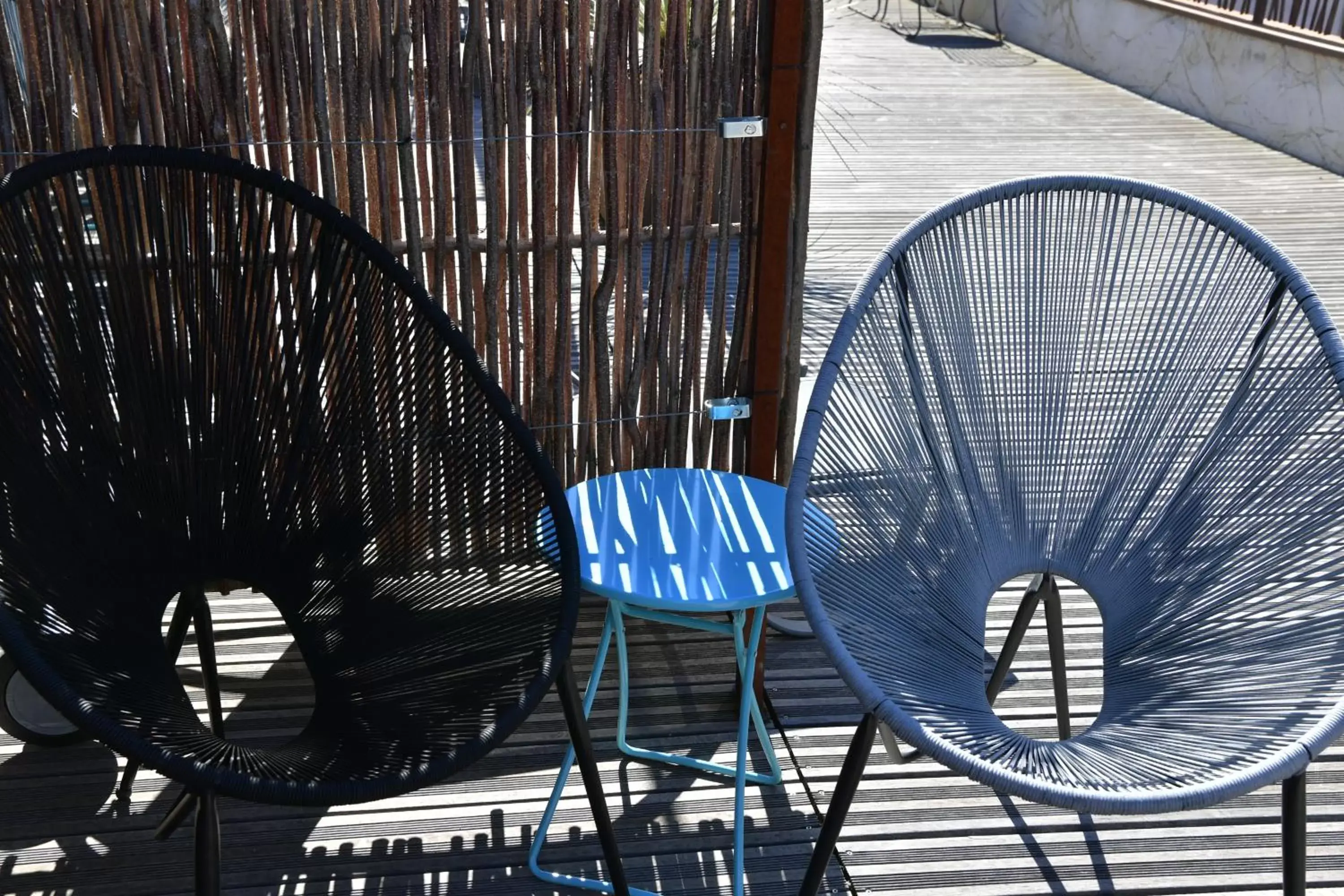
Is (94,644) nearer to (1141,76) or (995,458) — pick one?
(995,458)

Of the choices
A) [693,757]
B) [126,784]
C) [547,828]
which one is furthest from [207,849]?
[693,757]

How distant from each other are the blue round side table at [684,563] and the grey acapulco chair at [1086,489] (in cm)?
16

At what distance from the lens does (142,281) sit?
2109 millimetres

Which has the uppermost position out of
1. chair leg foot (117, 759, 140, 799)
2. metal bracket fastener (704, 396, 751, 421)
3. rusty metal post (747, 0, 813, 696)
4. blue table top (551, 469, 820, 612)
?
rusty metal post (747, 0, 813, 696)

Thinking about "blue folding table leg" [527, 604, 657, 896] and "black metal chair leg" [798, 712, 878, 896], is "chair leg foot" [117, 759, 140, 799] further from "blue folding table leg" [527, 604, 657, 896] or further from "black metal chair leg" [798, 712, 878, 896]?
"black metal chair leg" [798, 712, 878, 896]

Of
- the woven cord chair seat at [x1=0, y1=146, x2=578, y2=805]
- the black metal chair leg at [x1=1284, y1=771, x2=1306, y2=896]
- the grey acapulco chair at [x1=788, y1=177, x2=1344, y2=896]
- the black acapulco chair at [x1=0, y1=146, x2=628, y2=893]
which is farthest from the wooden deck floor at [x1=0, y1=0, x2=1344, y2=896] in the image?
the black metal chair leg at [x1=1284, y1=771, x2=1306, y2=896]

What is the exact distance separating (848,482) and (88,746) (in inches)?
61.5

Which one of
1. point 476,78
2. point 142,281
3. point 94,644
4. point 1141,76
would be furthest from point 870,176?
point 94,644

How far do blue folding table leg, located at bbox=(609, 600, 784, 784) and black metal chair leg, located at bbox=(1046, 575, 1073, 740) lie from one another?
0.54m

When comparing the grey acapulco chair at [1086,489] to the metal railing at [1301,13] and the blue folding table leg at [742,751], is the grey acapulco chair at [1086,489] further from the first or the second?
the metal railing at [1301,13]

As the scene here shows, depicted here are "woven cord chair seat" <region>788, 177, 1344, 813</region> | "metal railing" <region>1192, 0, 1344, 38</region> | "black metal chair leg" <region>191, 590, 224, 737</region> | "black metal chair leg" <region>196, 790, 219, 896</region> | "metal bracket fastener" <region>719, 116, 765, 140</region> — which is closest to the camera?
"black metal chair leg" <region>196, 790, 219, 896</region>

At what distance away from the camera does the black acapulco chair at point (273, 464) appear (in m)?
1.84

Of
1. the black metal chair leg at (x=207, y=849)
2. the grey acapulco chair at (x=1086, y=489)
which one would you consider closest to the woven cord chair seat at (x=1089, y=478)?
the grey acapulco chair at (x=1086, y=489)

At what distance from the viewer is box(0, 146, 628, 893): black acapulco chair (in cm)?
184
